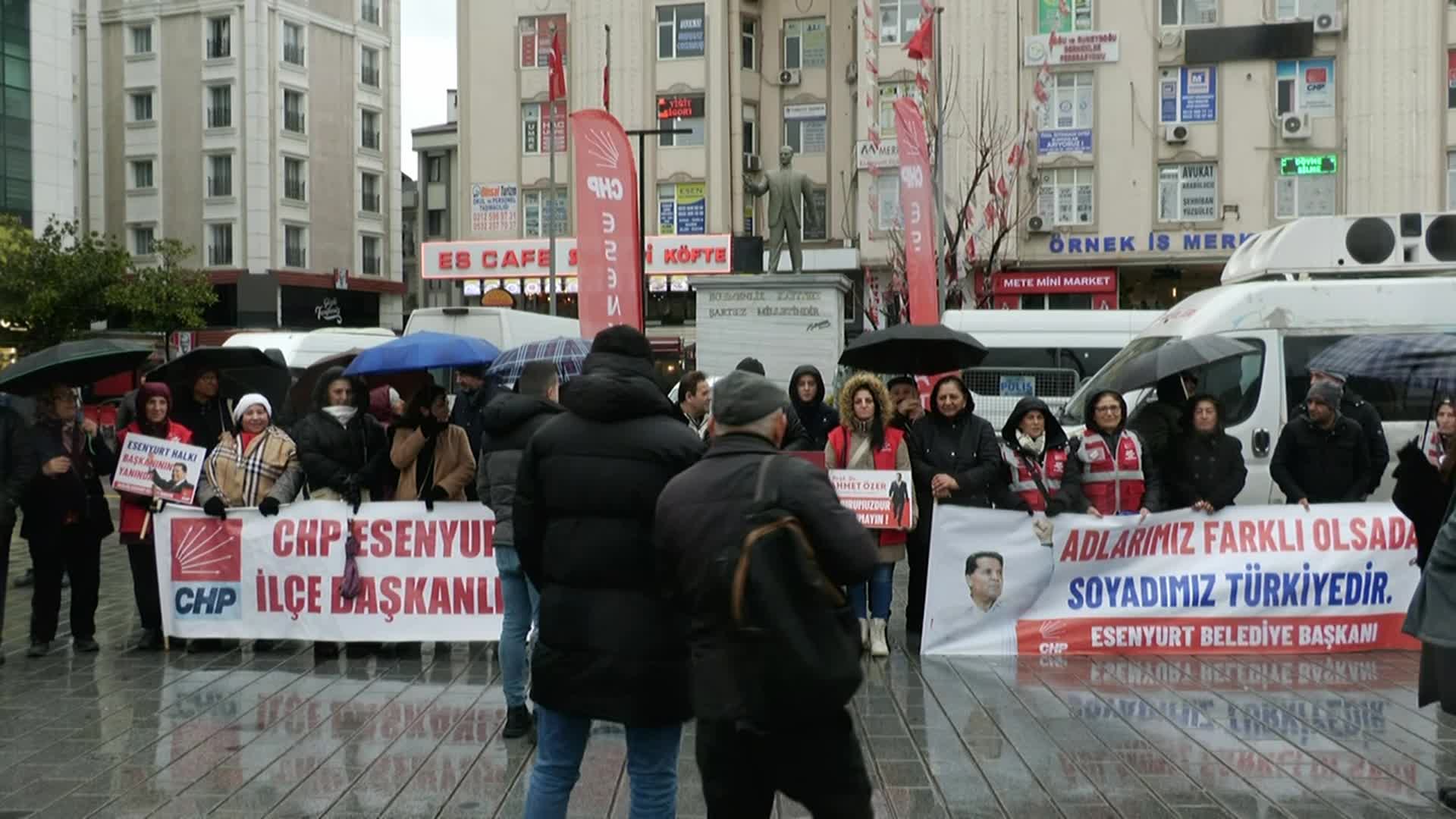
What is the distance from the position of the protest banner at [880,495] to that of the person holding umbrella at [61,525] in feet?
16.3

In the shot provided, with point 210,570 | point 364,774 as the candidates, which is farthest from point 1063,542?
point 210,570

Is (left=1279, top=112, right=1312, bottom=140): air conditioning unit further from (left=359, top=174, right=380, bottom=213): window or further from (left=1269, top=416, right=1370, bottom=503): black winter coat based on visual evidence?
(left=359, top=174, right=380, bottom=213): window

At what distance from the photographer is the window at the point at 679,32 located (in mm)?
42875

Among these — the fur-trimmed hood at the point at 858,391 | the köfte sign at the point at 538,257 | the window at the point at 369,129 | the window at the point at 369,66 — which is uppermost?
the window at the point at 369,66

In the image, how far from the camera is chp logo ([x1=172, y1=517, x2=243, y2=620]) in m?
9.51

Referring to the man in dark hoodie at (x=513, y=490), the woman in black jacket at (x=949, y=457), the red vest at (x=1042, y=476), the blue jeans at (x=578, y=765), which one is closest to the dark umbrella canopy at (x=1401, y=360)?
the red vest at (x=1042, y=476)

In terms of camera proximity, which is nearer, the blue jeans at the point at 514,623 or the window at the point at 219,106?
the blue jeans at the point at 514,623

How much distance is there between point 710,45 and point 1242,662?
3615 cm

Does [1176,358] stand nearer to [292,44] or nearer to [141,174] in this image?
[292,44]

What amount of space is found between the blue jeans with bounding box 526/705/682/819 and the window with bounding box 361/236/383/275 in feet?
201

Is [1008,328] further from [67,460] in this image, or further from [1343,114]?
[1343,114]

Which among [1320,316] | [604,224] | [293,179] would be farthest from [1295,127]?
[293,179]

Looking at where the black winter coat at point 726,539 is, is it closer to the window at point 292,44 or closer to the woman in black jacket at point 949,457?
the woman in black jacket at point 949,457

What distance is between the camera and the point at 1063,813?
18.5 feet
